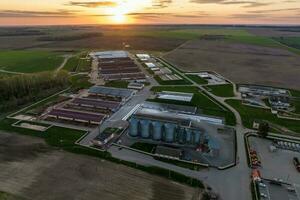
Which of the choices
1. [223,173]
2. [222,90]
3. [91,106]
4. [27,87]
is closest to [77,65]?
[27,87]

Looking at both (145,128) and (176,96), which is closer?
(145,128)

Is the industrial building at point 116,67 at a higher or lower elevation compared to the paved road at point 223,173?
higher

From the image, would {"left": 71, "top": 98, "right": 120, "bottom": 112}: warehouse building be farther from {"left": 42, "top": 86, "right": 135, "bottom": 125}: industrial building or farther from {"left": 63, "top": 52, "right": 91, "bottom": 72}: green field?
{"left": 63, "top": 52, "right": 91, "bottom": 72}: green field

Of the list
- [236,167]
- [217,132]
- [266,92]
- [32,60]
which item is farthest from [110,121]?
[32,60]

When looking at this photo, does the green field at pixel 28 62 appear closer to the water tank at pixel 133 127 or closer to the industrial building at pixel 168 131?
the water tank at pixel 133 127

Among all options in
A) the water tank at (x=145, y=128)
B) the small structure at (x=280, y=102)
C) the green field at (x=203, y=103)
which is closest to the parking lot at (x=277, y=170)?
the green field at (x=203, y=103)

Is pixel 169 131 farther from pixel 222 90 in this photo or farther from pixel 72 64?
pixel 72 64
